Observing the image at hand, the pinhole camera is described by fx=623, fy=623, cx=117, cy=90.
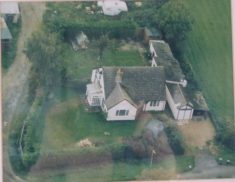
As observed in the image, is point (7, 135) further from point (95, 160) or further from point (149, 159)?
point (149, 159)

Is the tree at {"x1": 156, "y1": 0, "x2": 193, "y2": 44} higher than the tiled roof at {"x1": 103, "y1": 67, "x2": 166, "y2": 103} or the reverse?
higher

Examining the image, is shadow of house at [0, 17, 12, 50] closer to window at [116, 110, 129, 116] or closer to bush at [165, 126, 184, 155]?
window at [116, 110, 129, 116]

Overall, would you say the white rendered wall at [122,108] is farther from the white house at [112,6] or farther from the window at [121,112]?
the white house at [112,6]

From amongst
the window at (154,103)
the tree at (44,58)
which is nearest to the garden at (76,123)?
the tree at (44,58)

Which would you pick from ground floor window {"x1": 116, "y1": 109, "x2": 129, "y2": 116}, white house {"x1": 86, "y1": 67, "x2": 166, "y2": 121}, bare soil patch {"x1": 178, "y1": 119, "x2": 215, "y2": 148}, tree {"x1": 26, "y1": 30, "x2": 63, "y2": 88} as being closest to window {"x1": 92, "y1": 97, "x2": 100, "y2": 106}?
white house {"x1": 86, "y1": 67, "x2": 166, "y2": 121}

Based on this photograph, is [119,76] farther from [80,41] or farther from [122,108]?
[80,41]

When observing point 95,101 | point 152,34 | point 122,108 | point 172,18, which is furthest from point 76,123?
point 172,18

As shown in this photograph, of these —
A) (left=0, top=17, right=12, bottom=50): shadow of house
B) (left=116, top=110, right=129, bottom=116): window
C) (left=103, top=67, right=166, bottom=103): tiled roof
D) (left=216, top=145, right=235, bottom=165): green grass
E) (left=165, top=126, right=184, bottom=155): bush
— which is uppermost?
(left=0, top=17, right=12, bottom=50): shadow of house
